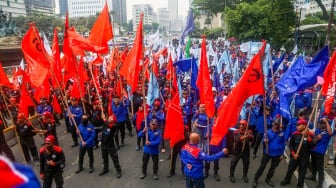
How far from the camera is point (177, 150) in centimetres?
767

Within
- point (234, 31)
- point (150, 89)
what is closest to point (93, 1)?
point (234, 31)

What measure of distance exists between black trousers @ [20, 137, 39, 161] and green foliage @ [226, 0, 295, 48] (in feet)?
82.8

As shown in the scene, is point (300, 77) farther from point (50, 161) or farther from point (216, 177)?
point (50, 161)

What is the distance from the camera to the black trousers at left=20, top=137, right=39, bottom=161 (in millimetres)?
8586

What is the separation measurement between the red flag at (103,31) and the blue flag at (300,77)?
5081 mm

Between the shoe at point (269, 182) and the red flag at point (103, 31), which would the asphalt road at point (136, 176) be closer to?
the shoe at point (269, 182)

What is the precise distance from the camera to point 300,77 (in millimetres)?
7668

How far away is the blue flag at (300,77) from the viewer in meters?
7.31

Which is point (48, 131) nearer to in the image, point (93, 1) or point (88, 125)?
point (88, 125)

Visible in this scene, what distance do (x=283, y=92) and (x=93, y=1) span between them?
466 ft

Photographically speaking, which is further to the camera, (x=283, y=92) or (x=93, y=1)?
(x=93, y=1)


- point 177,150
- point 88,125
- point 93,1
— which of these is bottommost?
point 177,150

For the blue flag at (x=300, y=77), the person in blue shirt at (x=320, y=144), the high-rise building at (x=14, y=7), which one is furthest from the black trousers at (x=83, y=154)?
the high-rise building at (x=14, y=7)

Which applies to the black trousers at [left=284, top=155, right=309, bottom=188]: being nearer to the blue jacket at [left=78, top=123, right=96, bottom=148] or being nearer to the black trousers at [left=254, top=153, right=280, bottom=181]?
the black trousers at [left=254, top=153, right=280, bottom=181]
